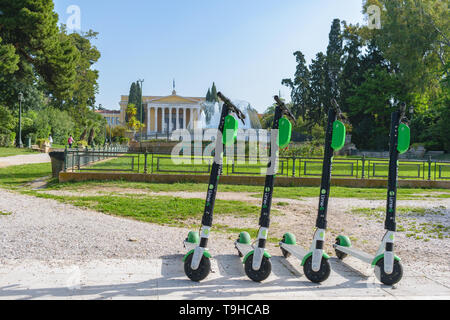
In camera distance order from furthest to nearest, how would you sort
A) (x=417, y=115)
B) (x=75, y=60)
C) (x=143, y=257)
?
(x=417, y=115) → (x=75, y=60) → (x=143, y=257)

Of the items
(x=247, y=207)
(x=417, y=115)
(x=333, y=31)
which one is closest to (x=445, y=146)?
(x=417, y=115)

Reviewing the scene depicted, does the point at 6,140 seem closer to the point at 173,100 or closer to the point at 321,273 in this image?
the point at 321,273

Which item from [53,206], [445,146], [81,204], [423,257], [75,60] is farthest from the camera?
[445,146]

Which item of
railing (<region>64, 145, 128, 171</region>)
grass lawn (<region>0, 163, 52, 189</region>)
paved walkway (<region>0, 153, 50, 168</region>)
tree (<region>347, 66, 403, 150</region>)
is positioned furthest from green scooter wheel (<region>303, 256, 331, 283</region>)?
tree (<region>347, 66, 403, 150</region>)

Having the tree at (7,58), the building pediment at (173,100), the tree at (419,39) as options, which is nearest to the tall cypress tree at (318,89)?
the tree at (419,39)

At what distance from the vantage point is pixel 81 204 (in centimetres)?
1003

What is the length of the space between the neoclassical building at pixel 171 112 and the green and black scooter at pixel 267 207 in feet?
324

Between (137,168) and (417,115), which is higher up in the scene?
(417,115)

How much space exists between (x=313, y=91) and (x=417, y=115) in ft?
51.3

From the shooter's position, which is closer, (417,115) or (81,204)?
(81,204)

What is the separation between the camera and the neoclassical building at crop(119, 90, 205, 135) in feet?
342

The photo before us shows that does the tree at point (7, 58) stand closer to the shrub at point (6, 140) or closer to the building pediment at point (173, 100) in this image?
the shrub at point (6, 140)

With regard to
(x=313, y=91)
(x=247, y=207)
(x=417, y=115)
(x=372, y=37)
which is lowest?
(x=247, y=207)
